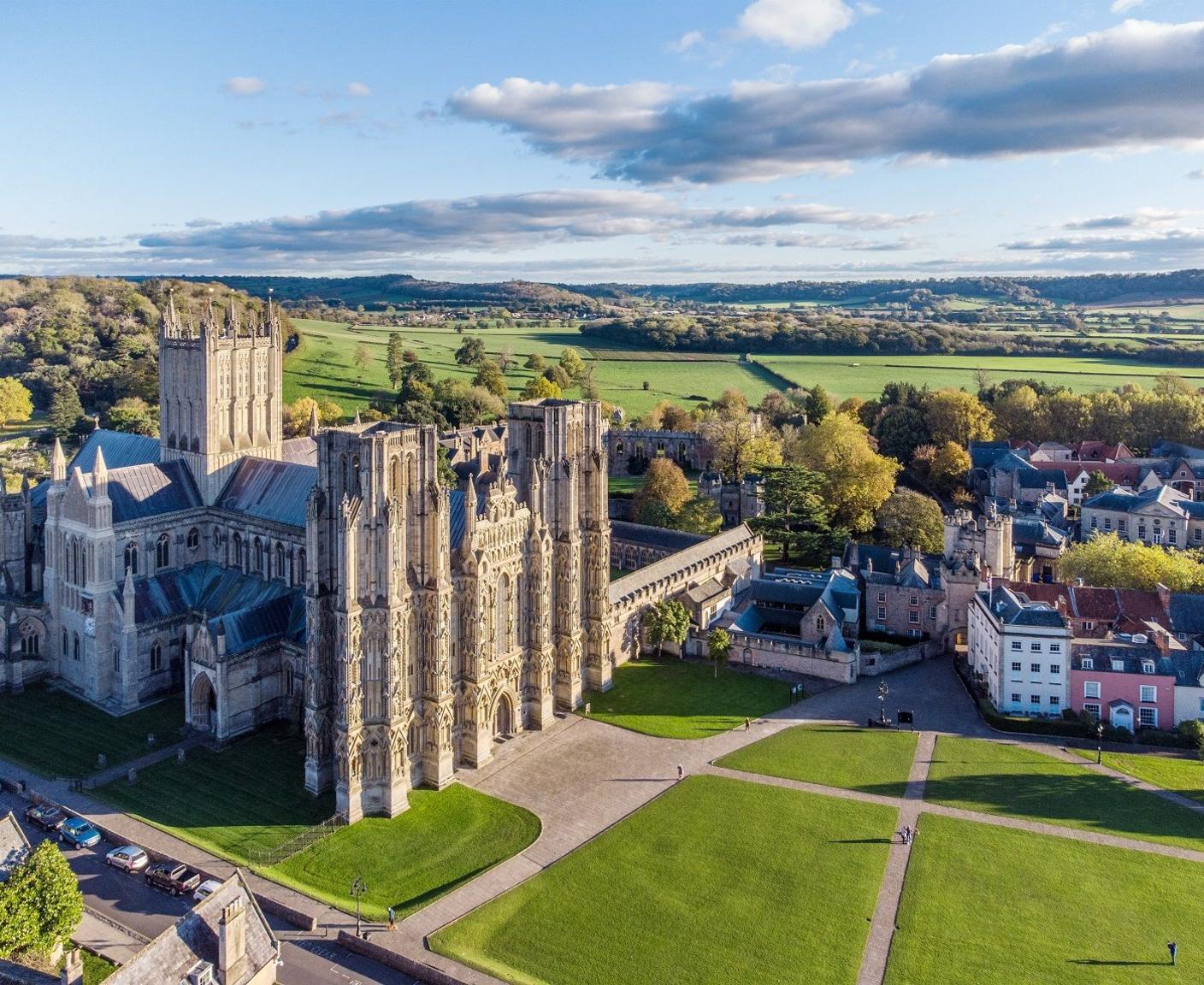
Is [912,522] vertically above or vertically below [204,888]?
above

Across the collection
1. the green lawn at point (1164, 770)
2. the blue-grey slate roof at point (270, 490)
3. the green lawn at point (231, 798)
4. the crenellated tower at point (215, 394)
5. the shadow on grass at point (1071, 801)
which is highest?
the crenellated tower at point (215, 394)

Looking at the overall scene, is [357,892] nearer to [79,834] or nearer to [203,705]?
[79,834]

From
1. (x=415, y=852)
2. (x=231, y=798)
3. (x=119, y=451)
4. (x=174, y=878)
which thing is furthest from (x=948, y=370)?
(x=174, y=878)

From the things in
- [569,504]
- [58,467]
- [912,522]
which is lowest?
[912,522]

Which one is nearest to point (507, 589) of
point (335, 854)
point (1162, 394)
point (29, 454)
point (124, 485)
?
point (335, 854)

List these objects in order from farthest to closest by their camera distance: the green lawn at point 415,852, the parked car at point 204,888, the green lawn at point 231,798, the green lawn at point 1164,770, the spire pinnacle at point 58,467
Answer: the spire pinnacle at point 58,467
the green lawn at point 1164,770
the green lawn at point 231,798
the green lawn at point 415,852
the parked car at point 204,888

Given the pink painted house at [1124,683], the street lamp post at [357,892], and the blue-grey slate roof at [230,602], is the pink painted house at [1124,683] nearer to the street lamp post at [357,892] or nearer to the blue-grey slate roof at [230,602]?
the street lamp post at [357,892]

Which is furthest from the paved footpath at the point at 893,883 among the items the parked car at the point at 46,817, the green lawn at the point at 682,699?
the parked car at the point at 46,817
